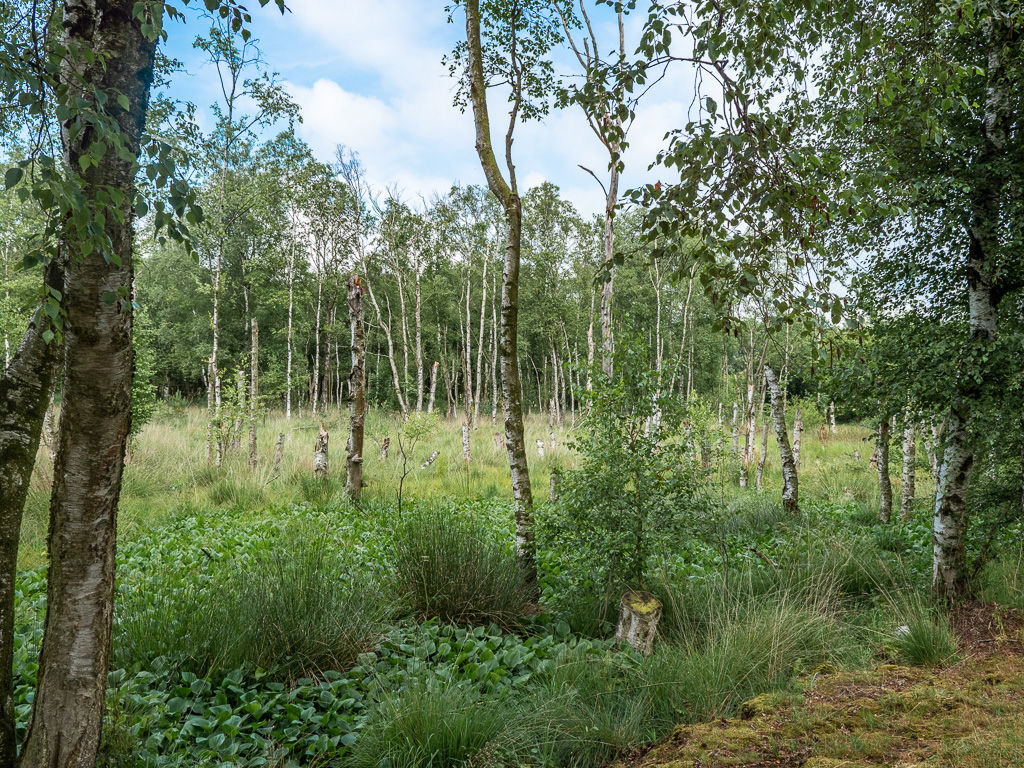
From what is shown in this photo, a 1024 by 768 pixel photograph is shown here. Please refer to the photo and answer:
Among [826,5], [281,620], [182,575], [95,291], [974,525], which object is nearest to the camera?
[95,291]

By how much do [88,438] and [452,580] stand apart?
2931 millimetres

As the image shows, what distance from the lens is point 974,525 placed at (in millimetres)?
5379

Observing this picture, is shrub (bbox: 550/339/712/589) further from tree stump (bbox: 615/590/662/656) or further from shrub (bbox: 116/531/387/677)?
shrub (bbox: 116/531/387/677)

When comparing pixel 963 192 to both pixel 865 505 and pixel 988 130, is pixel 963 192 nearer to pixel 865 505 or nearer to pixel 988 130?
pixel 988 130

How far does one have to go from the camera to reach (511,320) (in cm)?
509

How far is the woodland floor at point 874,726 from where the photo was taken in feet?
7.22

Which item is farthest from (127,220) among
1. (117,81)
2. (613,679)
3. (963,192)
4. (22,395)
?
(963,192)

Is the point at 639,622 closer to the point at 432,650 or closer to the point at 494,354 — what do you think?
the point at 432,650

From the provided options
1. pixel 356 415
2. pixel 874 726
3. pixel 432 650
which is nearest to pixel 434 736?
pixel 432 650

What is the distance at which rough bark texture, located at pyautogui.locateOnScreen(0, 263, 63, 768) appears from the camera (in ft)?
7.77

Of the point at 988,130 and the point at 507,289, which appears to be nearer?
the point at 988,130

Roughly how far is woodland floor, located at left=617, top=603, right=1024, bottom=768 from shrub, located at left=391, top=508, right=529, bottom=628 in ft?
6.42

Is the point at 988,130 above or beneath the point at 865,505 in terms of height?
above

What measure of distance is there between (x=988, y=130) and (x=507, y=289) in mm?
4510
